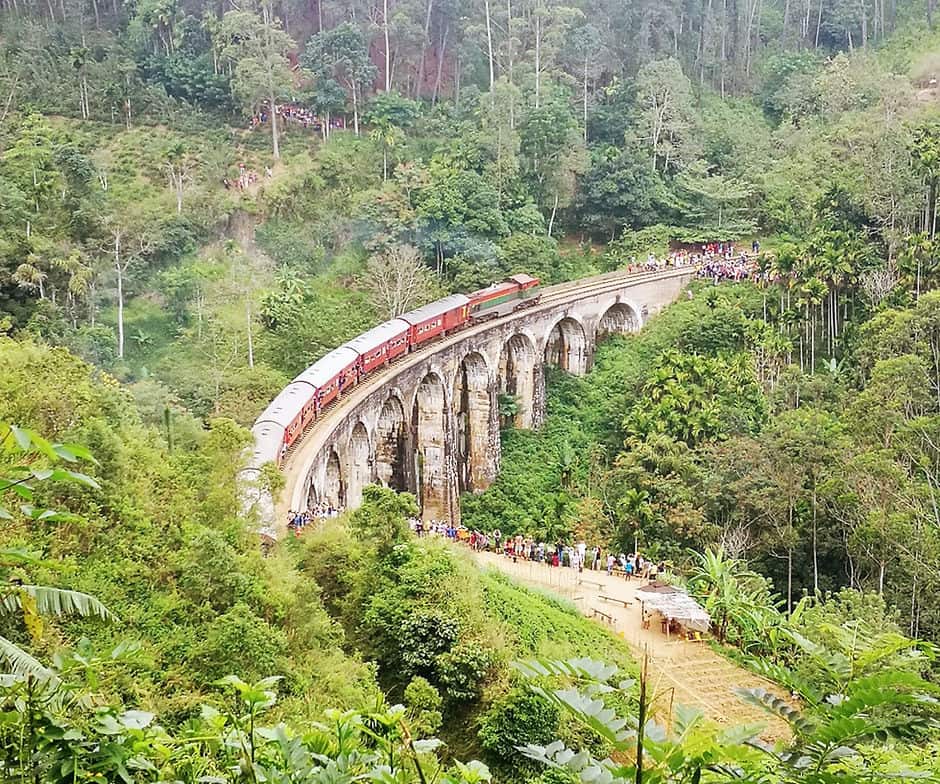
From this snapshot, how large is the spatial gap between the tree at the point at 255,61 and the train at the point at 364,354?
51.7ft

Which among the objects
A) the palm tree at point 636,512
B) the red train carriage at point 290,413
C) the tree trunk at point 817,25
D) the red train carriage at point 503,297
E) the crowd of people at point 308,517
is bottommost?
the palm tree at point 636,512

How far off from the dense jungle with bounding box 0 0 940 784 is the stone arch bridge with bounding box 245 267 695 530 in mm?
1021

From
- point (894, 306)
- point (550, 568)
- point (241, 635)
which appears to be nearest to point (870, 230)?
point (894, 306)

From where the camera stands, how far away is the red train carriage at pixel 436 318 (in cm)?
3488

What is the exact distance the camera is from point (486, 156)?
50062 millimetres

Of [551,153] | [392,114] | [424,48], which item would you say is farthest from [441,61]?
[551,153]

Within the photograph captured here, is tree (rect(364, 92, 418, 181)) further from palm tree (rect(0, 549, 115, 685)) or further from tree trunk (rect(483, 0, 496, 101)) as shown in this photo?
palm tree (rect(0, 549, 115, 685))

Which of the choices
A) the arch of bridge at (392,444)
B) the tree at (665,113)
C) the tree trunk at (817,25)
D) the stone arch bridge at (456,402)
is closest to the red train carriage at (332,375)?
the stone arch bridge at (456,402)

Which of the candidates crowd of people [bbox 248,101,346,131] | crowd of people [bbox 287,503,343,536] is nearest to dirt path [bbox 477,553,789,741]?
crowd of people [bbox 287,503,343,536]

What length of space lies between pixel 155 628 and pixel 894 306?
3082 centimetres

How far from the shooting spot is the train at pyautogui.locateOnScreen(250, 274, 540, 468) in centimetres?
2433

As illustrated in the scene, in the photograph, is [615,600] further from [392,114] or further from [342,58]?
[342,58]

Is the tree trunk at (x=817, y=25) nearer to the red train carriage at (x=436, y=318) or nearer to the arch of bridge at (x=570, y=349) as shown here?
the arch of bridge at (x=570, y=349)

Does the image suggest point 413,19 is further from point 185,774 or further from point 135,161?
point 185,774
